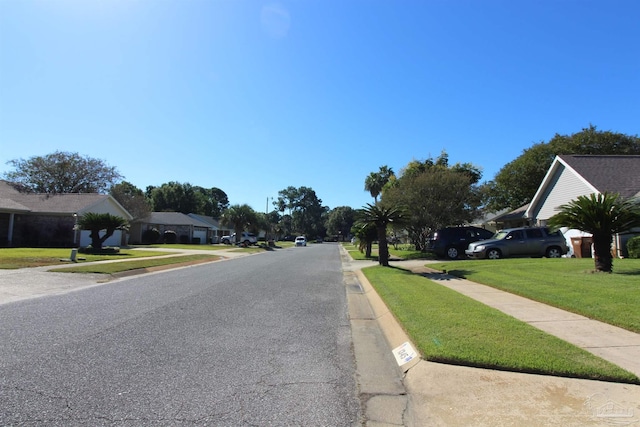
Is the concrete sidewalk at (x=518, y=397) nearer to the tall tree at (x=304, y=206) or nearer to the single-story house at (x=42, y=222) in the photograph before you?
the single-story house at (x=42, y=222)

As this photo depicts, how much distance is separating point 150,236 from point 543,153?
4411cm

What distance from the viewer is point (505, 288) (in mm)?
10500

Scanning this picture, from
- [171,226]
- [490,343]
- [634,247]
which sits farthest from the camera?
[171,226]

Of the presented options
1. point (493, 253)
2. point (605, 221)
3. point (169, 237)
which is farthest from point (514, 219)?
point (169, 237)

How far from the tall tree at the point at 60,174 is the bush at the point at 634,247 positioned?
2009 inches

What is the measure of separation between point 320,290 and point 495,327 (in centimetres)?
667

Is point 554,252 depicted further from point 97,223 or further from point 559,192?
point 97,223

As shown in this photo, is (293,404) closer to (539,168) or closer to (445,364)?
(445,364)

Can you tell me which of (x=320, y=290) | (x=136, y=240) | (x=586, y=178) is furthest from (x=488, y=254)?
(x=136, y=240)

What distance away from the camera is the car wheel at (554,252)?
18.9 meters

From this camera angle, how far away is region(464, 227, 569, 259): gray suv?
62.4ft

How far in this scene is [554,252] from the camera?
62.3 feet

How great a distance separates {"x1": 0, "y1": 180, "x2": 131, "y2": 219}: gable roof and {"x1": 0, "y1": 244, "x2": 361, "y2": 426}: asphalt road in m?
28.0

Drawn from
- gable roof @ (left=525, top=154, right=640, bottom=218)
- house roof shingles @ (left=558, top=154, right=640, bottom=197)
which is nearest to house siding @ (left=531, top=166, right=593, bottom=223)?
gable roof @ (left=525, top=154, right=640, bottom=218)
